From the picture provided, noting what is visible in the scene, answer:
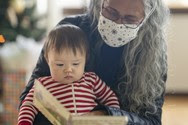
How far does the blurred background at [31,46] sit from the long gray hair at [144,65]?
0.84 m

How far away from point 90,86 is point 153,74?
0.25 metres

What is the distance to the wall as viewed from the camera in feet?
11.8

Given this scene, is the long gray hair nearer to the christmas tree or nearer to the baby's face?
the baby's face

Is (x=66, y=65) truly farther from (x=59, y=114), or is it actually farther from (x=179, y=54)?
(x=179, y=54)

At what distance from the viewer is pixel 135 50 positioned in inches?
58.6

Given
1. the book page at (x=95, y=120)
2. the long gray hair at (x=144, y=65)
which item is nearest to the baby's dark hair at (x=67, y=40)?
the long gray hair at (x=144, y=65)

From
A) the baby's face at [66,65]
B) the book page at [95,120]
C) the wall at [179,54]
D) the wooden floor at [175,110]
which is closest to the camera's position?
the book page at [95,120]

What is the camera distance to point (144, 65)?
59.0 inches

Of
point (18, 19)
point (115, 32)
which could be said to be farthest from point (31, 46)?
point (115, 32)

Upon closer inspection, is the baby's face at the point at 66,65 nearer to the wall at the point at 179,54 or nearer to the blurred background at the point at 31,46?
the blurred background at the point at 31,46

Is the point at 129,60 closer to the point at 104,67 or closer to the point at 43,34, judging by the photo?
the point at 104,67

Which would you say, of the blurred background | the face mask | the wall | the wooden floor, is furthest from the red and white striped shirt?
the wall

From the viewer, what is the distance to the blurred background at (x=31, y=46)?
2.74 m

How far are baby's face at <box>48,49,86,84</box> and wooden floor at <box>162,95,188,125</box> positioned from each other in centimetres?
182
